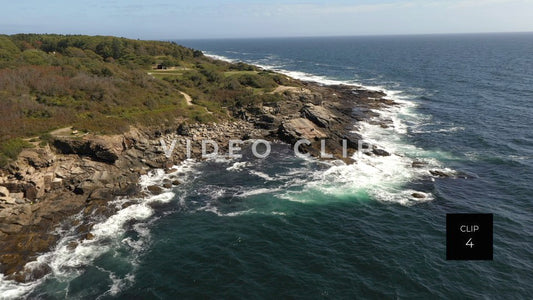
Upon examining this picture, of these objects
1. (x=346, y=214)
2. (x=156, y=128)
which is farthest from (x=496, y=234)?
(x=156, y=128)

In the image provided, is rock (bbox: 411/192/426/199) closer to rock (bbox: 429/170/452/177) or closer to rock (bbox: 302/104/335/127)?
rock (bbox: 429/170/452/177)

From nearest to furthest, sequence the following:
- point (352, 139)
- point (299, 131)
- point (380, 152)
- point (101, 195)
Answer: point (101, 195) < point (380, 152) < point (352, 139) < point (299, 131)

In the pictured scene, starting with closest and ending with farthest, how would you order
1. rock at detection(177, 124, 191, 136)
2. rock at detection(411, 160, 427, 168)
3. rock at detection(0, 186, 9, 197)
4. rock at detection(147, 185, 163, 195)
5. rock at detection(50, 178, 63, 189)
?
rock at detection(0, 186, 9, 197), rock at detection(50, 178, 63, 189), rock at detection(147, 185, 163, 195), rock at detection(411, 160, 427, 168), rock at detection(177, 124, 191, 136)

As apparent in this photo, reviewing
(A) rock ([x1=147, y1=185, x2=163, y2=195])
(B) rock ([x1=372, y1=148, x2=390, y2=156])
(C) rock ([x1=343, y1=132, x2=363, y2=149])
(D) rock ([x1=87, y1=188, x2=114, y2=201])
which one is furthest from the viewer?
(C) rock ([x1=343, y1=132, x2=363, y2=149])

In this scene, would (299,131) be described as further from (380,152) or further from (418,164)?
(418,164)

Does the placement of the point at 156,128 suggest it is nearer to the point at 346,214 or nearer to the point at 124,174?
the point at 124,174

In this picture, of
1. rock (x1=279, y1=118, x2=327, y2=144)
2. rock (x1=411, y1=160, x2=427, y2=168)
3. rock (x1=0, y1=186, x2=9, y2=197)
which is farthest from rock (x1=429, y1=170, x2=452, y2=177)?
rock (x1=0, y1=186, x2=9, y2=197)

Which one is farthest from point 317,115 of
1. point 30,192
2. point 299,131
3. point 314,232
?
point 30,192
